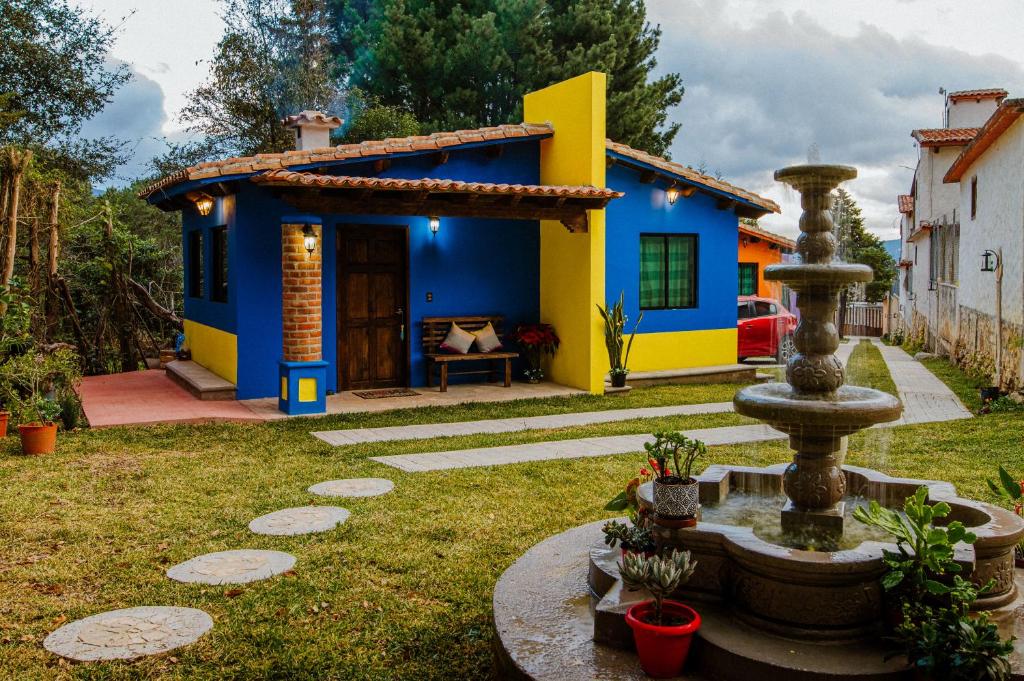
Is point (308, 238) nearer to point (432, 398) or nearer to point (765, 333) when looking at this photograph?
point (432, 398)

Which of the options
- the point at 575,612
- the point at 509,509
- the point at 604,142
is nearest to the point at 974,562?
the point at 575,612

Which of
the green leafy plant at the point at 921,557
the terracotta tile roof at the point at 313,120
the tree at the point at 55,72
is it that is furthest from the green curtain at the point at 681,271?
the tree at the point at 55,72

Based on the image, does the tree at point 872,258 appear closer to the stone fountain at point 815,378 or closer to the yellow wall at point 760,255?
the yellow wall at point 760,255

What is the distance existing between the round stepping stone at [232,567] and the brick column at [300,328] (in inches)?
203

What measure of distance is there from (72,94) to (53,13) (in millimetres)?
1933

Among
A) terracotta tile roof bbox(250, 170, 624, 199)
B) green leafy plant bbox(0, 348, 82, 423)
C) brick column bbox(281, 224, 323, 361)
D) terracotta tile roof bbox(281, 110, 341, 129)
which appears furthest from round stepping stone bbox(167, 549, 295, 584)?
terracotta tile roof bbox(281, 110, 341, 129)

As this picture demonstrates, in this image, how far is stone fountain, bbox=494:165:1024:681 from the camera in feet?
11.3

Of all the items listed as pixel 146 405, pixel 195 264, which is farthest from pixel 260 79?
pixel 146 405

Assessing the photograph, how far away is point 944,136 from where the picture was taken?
23.7 metres

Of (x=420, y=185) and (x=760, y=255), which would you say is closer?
(x=420, y=185)

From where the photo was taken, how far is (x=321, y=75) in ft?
79.2

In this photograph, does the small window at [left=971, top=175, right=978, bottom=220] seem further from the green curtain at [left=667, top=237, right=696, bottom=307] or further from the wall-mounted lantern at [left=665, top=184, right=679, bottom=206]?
the wall-mounted lantern at [left=665, top=184, right=679, bottom=206]

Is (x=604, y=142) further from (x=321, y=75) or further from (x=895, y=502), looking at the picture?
(x=321, y=75)

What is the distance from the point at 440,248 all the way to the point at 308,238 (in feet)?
8.79
